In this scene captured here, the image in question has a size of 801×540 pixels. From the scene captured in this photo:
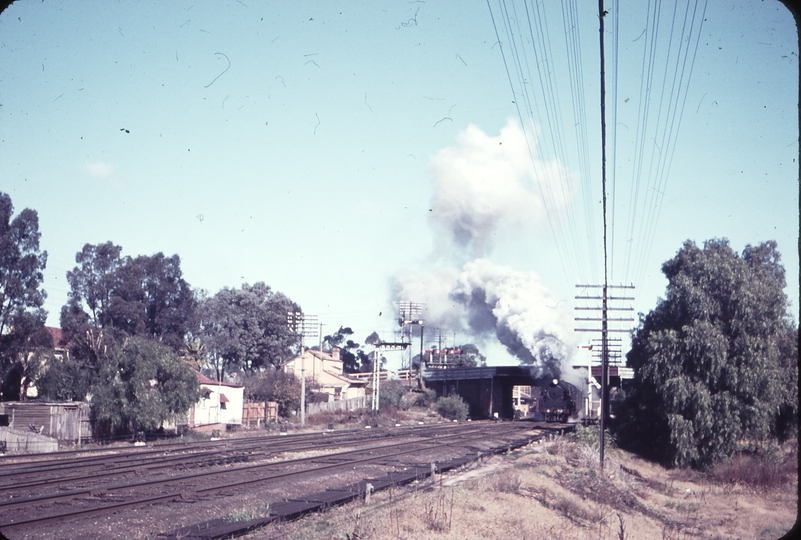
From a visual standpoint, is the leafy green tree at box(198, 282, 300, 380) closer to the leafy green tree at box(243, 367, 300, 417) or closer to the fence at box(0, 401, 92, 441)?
the leafy green tree at box(243, 367, 300, 417)

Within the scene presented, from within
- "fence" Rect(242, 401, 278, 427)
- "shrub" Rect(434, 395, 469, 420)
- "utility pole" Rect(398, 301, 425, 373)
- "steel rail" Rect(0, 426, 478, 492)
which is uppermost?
"utility pole" Rect(398, 301, 425, 373)

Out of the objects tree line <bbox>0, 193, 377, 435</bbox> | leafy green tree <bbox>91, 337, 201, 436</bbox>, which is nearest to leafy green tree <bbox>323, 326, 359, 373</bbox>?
tree line <bbox>0, 193, 377, 435</bbox>

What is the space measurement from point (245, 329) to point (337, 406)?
2306 centimetres

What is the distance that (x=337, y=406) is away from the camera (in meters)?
64.6

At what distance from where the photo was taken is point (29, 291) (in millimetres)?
45094

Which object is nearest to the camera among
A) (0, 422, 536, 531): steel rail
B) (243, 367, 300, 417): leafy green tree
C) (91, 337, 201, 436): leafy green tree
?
(0, 422, 536, 531): steel rail

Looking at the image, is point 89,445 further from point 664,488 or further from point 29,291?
point 664,488

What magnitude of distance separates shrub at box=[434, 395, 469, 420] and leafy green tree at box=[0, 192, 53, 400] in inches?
1476

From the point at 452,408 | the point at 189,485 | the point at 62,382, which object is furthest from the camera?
the point at 452,408

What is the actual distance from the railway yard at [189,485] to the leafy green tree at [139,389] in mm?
5883

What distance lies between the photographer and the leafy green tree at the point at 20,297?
1732 inches

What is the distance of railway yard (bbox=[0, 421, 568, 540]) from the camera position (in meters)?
12.5

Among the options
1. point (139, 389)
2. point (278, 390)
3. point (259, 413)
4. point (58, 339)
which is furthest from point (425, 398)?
point (139, 389)

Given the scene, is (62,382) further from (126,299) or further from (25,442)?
(126,299)
